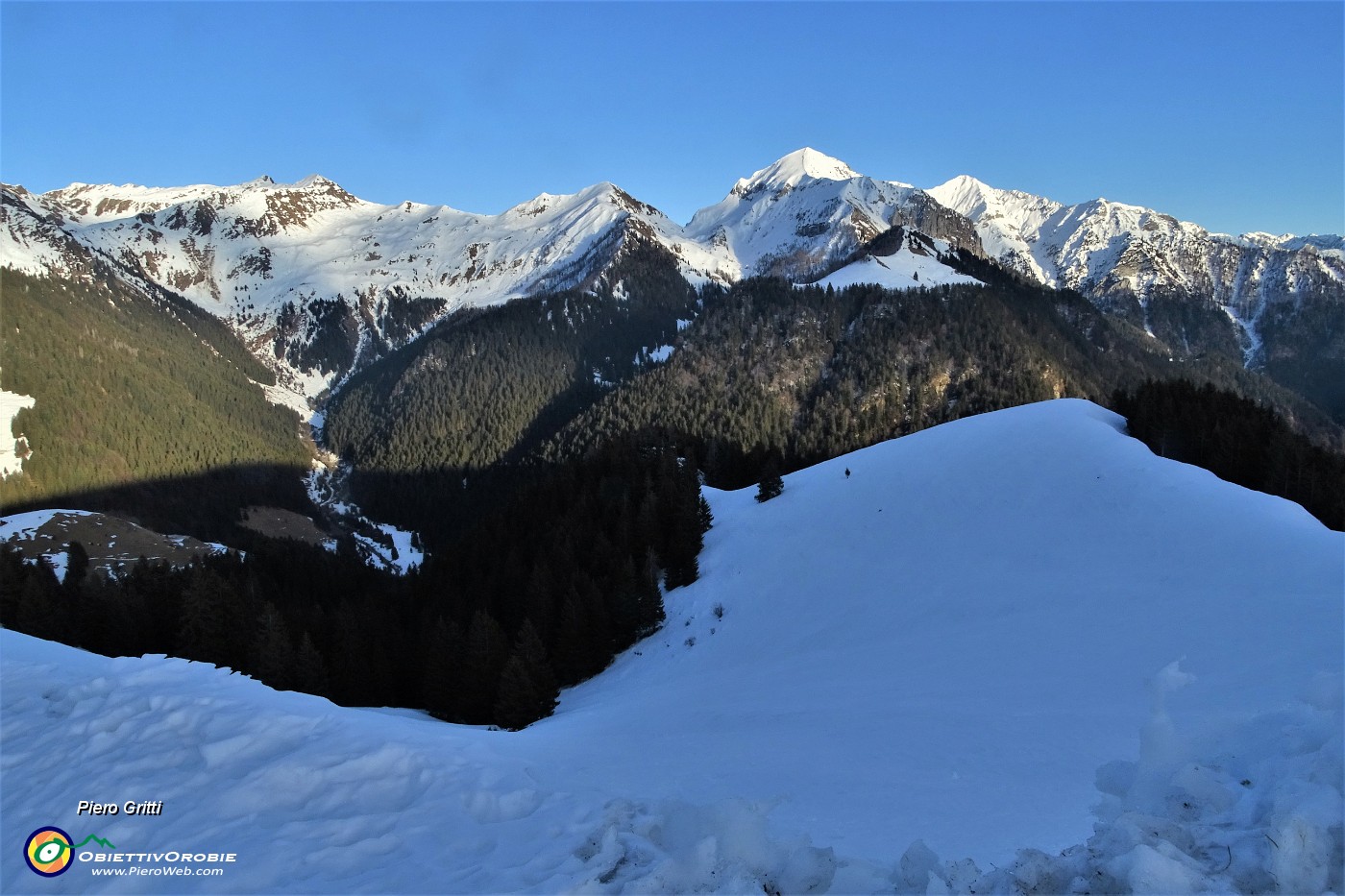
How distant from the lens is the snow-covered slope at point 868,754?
17.7ft

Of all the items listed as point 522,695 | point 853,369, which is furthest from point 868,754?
point 853,369

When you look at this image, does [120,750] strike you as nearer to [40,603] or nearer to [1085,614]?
[1085,614]

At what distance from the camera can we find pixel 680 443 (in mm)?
81938

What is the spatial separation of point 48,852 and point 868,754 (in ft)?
41.7

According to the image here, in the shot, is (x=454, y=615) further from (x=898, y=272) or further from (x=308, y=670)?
(x=898, y=272)

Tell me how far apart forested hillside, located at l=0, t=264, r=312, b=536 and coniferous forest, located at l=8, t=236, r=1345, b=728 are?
74 cm

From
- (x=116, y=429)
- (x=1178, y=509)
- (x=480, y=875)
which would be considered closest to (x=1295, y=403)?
(x=1178, y=509)

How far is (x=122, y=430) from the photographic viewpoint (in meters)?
145

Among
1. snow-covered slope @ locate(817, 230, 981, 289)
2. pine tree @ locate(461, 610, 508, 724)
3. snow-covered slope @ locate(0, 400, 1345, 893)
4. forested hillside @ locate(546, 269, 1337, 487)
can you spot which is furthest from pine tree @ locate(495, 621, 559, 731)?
snow-covered slope @ locate(817, 230, 981, 289)

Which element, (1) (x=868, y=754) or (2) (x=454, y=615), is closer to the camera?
(1) (x=868, y=754)

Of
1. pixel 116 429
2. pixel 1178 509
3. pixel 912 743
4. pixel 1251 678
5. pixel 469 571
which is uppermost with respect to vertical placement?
pixel 116 429

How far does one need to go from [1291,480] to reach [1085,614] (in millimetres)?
37578

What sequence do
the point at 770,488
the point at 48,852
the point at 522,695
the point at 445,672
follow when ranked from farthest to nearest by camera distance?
the point at 770,488, the point at 445,672, the point at 522,695, the point at 48,852

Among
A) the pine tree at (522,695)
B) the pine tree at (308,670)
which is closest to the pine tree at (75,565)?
the pine tree at (308,670)
